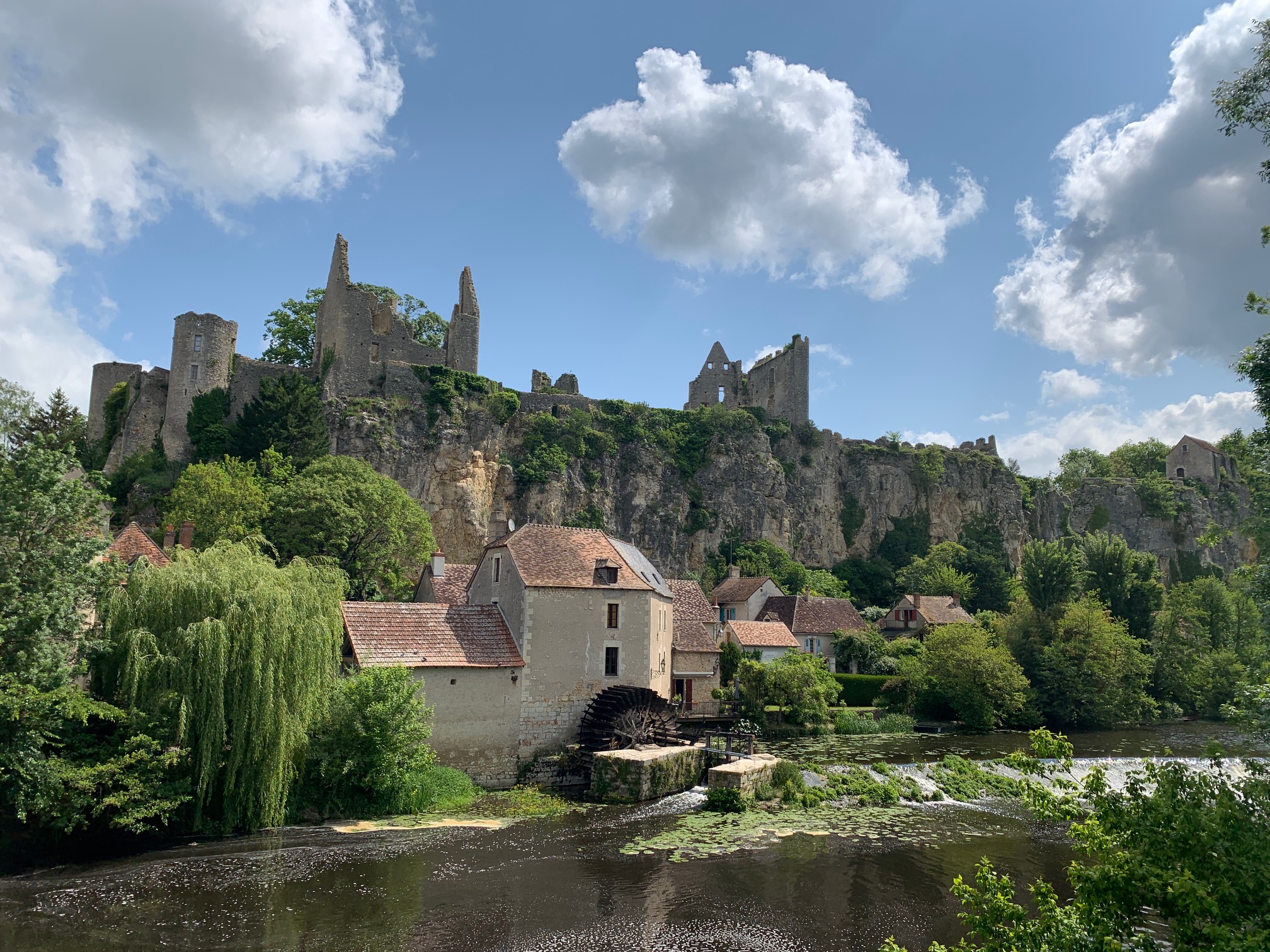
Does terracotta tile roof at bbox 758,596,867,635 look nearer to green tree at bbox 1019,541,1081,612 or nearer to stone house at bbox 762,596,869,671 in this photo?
stone house at bbox 762,596,869,671

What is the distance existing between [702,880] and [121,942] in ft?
29.5

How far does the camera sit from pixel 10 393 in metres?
15.7

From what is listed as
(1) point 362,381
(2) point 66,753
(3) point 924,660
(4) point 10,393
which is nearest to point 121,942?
(2) point 66,753

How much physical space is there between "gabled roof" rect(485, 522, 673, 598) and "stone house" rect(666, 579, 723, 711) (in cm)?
810

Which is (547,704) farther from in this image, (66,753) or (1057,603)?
(1057,603)

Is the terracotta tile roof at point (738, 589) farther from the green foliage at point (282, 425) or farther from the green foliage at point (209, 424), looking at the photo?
the green foliage at point (209, 424)

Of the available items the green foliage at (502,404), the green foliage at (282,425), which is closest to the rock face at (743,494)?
the green foliage at (502,404)

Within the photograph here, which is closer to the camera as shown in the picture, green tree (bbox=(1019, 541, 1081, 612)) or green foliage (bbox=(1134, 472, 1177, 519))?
green tree (bbox=(1019, 541, 1081, 612))

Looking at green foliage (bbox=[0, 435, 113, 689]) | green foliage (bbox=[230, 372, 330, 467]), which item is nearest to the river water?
green foliage (bbox=[0, 435, 113, 689])

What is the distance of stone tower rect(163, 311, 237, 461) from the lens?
41.8 meters

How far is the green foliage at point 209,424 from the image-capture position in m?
40.9

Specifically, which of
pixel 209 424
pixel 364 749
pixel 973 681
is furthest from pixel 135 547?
pixel 973 681

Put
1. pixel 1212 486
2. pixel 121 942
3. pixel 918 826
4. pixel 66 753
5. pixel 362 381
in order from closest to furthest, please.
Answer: pixel 121 942 < pixel 66 753 < pixel 918 826 < pixel 362 381 < pixel 1212 486

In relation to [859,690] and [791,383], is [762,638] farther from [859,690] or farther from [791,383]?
[791,383]
